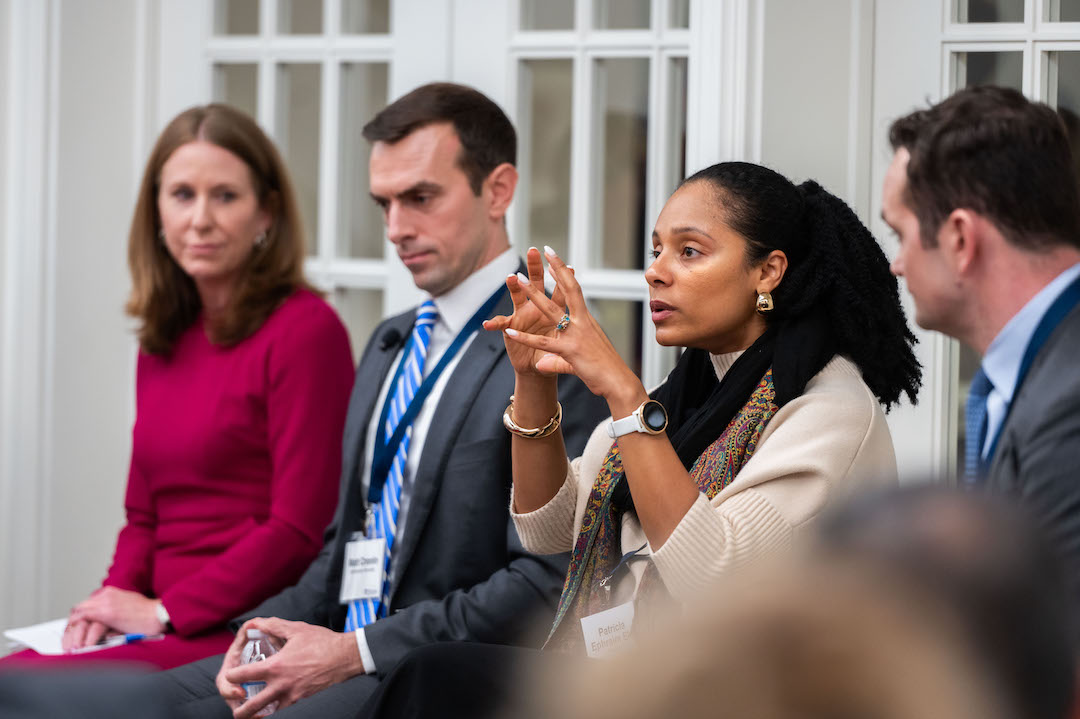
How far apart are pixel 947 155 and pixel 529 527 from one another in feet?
3.17

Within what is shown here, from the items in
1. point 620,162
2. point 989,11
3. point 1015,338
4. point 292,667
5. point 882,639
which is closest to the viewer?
point 882,639

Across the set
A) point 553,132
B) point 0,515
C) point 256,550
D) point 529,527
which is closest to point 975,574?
point 529,527

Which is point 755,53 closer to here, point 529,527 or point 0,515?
point 529,527

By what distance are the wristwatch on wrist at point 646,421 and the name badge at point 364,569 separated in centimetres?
74

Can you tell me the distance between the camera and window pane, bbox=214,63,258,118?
3625 millimetres

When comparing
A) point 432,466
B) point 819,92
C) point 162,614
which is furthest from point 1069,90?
point 162,614

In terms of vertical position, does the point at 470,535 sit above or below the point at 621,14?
below

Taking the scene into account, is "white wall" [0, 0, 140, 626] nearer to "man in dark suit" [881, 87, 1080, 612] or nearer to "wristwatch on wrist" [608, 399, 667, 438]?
"wristwatch on wrist" [608, 399, 667, 438]

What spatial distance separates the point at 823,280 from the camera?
186 cm

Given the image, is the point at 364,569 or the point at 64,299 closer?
the point at 364,569

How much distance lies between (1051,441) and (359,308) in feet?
8.11

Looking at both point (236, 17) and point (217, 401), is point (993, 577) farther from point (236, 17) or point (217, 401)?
point (236, 17)

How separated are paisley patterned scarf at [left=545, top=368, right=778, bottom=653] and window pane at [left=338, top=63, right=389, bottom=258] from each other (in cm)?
168

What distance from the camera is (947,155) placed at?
150cm
